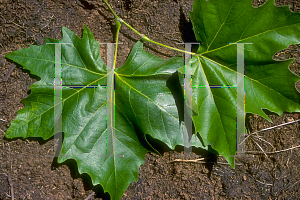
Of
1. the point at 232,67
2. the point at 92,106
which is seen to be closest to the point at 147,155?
the point at 92,106

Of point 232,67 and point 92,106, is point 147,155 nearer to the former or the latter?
point 92,106

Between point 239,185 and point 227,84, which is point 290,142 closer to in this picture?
point 239,185

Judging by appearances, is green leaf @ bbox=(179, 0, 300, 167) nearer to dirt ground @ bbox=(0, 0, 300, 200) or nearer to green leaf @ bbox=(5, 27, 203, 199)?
green leaf @ bbox=(5, 27, 203, 199)

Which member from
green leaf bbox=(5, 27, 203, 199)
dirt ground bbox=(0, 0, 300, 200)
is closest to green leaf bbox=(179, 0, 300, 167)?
green leaf bbox=(5, 27, 203, 199)

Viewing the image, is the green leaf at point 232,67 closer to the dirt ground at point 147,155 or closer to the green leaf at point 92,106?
the green leaf at point 92,106

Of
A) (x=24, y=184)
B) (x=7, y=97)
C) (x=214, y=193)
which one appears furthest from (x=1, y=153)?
(x=214, y=193)
